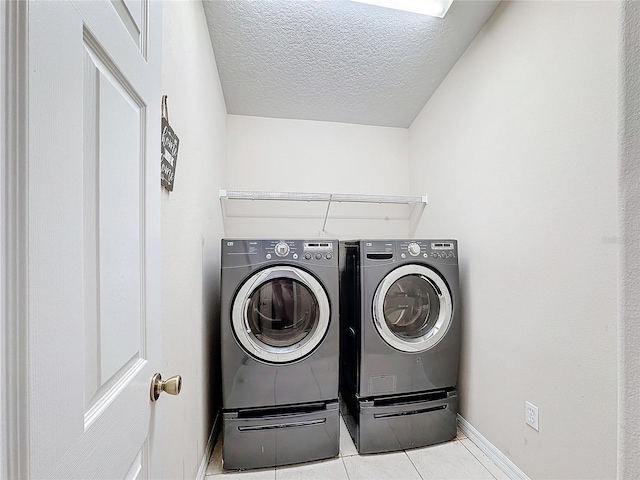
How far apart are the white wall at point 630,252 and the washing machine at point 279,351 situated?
1.33 metres

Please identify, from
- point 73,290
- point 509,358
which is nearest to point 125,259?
point 73,290

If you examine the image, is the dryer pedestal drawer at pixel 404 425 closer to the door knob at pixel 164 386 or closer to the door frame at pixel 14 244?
the door knob at pixel 164 386

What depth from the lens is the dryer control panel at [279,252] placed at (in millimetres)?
1648

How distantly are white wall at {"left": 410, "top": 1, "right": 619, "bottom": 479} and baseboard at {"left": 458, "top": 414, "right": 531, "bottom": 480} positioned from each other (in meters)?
0.03

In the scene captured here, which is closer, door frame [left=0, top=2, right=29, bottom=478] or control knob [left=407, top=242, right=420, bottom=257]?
door frame [left=0, top=2, right=29, bottom=478]

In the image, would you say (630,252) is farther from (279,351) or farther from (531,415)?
(279,351)

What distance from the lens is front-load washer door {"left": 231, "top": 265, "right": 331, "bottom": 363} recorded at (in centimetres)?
165

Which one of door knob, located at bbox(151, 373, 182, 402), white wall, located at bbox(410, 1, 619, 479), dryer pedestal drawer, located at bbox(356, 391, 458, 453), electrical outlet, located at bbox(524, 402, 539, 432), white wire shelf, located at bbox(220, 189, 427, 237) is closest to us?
door knob, located at bbox(151, 373, 182, 402)

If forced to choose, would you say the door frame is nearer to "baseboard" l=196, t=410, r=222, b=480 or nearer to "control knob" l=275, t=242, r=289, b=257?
"control knob" l=275, t=242, r=289, b=257

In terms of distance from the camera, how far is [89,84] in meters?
0.45

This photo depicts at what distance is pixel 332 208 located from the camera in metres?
2.72

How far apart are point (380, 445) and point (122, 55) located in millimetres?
2105

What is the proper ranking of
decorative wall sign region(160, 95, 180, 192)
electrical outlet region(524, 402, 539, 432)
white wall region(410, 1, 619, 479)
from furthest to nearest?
1. electrical outlet region(524, 402, 539, 432)
2. white wall region(410, 1, 619, 479)
3. decorative wall sign region(160, 95, 180, 192)

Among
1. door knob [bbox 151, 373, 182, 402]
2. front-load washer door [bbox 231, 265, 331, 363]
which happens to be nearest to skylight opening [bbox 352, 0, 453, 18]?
front-load washer door [bbox 231, 265, 331, 363]
